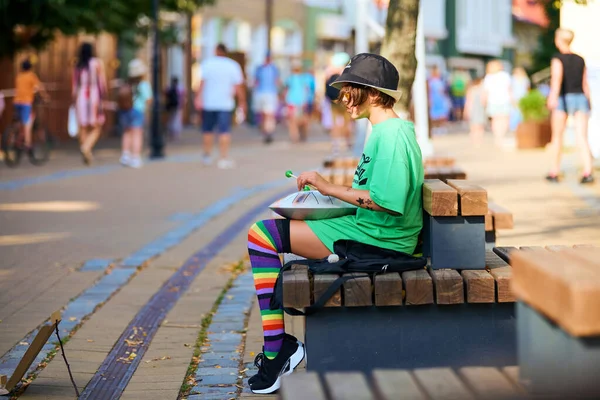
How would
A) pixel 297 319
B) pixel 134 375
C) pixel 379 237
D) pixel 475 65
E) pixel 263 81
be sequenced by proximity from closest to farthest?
pixel 379 237
pixel 134 375
pixel 297 319
pixel 263 81
pixel 475 65

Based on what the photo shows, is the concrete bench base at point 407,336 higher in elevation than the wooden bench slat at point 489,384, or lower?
lower

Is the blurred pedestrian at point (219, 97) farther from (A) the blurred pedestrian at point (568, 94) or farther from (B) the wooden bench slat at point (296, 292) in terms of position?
(B) the wooden bench slat at point (296, 292)

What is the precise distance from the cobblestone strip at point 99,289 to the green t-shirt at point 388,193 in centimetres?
151

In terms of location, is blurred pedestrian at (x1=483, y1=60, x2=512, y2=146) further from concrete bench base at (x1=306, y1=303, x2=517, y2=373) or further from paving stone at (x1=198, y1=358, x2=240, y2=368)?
concrete bench base at (x1=306, y1=303, x2=517, y2=373)

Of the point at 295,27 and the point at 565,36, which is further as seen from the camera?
the point at 295,27

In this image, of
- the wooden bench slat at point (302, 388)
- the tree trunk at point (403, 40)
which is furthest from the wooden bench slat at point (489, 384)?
the tree trunk at point (403, 40)

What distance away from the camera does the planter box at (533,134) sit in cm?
2266

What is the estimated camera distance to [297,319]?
20.3 ft

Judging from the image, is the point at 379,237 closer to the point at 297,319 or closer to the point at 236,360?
the point at 236,360

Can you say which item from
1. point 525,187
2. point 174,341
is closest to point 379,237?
point 174,341

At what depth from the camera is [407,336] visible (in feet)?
14.8

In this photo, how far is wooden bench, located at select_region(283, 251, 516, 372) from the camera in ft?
14.4

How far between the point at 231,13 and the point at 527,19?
28436 millimetres

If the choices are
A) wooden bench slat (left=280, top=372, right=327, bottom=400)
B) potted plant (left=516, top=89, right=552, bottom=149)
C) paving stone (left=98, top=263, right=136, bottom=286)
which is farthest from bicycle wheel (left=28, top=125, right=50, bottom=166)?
wooden bench slat (left=280, top=372, right=327, bottom=400)
